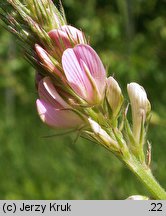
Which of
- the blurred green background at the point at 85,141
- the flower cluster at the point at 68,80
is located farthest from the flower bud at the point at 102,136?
the blurred green background at the point at 85,141

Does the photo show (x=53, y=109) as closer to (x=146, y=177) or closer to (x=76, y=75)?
(x=76, y=75)

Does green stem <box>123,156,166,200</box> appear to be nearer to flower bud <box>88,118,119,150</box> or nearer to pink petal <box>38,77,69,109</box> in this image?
flower bud <box>88,118,119,150</box>

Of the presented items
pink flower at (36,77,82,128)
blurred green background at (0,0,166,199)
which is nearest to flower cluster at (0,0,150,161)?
pink flower at (36,77,82,128)

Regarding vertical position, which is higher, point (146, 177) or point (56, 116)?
point (56, 116)

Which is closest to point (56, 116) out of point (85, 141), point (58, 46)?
point (58, 46)

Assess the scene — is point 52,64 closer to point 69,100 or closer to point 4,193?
point 69,100

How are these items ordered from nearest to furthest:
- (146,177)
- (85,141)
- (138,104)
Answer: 1. (146,177)
2. (138,104)
3. (85,141)

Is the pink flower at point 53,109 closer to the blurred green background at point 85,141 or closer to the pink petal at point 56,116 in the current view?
the pink petal at point 56,116

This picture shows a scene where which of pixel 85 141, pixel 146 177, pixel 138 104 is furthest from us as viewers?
pixel 85 141
